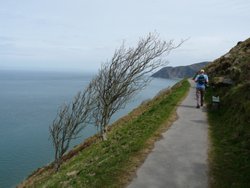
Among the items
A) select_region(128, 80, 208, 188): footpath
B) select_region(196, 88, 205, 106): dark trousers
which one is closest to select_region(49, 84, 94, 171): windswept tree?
select_region(196, 88, 205, 106): dark trousers

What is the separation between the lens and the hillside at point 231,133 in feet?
35.5

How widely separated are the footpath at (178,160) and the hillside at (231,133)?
43 centimetres

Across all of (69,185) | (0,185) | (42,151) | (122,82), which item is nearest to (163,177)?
(69,185)

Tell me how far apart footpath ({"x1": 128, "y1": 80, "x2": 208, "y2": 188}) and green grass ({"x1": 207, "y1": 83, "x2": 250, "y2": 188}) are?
0.41 m

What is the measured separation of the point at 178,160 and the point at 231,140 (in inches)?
131

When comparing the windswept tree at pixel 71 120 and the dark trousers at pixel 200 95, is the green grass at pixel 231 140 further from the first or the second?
the windswept tree at pixel 71 120

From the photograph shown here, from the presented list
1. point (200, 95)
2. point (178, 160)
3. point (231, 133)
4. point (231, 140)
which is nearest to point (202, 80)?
point (200, 95)

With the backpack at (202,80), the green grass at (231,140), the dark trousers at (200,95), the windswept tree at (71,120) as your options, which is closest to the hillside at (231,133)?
the green grass at (231,140)

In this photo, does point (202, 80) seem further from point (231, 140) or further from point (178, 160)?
point (178, 160)

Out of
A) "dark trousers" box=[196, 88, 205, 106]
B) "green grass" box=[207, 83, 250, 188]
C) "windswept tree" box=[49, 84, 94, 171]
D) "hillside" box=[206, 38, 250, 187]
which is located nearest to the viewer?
"green grass" box=[207, 83, 250, 188]

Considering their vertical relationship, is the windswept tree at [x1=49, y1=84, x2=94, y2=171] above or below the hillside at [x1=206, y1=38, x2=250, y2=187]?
below

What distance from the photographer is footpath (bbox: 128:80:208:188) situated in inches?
412

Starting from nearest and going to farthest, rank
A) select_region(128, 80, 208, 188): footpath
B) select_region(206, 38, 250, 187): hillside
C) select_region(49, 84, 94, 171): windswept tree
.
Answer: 1. select_region(128, 80, 208, 188): footpath
2. select_region(206, 38, 250, 187): hillside
3. select_region(49, 84, 94, 171): windswept tree

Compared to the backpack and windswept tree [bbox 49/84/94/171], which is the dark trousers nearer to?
the backpack
